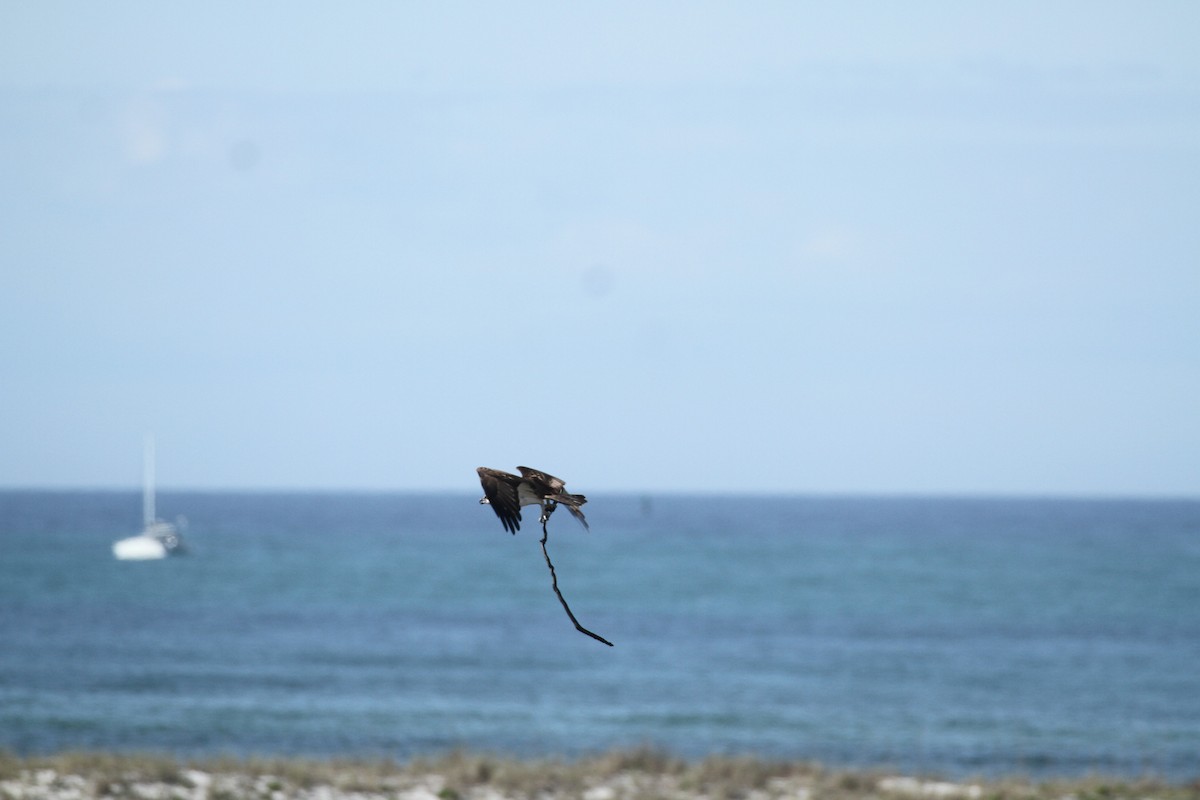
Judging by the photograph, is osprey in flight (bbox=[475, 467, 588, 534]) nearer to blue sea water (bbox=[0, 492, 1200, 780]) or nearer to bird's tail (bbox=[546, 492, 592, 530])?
bird's tail (bbox=[546, 492, 592, 530])

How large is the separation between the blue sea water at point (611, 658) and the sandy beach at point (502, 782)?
645cm

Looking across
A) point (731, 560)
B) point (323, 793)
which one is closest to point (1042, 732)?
point (323, 793)

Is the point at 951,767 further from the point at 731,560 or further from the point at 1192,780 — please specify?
the point at 731,560

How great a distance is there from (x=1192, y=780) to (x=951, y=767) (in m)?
5.87

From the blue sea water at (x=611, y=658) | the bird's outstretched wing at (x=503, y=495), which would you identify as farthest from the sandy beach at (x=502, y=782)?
the bird's outstretched wing at (x=503, y=495)

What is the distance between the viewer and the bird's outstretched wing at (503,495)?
3.72 meters

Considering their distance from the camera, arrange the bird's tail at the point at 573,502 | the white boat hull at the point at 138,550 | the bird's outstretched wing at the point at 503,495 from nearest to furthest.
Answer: the bird's tail at the point at 573,502 < the bird's outstretched wing at the point at 503,495 < the white boat hull at the point at 138,550

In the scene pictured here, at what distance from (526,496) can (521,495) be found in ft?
0.05

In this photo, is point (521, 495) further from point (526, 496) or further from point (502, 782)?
point (502, 782)

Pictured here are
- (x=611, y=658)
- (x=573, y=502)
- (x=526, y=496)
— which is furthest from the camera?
(x=611, y=658)

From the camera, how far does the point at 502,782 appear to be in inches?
1075

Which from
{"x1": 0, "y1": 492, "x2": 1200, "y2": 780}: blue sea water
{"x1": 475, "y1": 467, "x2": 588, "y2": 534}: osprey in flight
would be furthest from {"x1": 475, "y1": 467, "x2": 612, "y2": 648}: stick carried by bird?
{"x1": 0, "y1": 492, "x2": 1200, "y2": 780}: blue sea water

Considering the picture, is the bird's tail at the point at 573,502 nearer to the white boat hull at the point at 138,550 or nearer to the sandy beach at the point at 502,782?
the sandy beach at the point at 502,782

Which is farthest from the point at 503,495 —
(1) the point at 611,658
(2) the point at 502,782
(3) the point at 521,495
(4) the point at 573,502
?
(1) the point at 611,658
